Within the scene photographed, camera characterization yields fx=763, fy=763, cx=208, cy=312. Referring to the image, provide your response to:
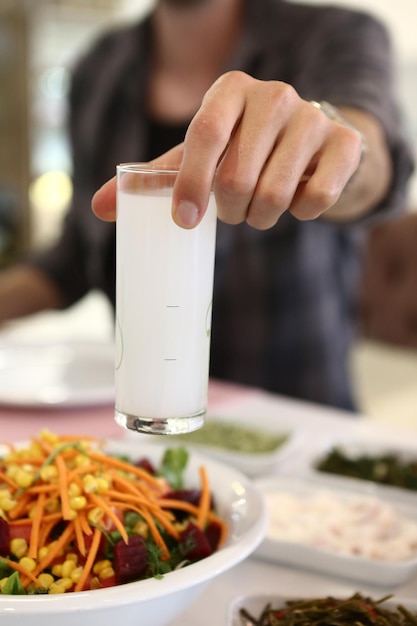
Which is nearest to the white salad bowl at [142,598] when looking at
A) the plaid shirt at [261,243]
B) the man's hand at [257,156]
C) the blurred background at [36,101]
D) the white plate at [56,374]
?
the man's hand at [257,156]

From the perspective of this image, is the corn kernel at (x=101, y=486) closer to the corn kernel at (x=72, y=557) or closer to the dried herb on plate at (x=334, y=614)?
the corn kernel at (x=72, y=557)

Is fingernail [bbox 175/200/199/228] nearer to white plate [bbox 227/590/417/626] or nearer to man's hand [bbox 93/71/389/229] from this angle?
man's hand [bbox 93/71/389/229]

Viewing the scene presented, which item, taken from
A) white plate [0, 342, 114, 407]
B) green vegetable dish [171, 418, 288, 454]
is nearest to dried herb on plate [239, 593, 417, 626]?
green vegetable dish [171, 418, 288, 454]

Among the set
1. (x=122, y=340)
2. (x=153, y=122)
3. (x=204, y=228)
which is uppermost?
(x=153, y=122)

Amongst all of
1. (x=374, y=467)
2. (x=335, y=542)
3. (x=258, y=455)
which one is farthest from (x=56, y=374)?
(x=335, y=542)

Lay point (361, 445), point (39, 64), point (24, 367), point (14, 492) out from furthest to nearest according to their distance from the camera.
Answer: point (39, 64) → point (24, 367) → point (361, 445) → point (14, 492)

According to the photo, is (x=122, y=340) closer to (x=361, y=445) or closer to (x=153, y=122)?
(x=361, y=445)

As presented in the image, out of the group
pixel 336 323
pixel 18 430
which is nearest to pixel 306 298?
pixel 336 323
